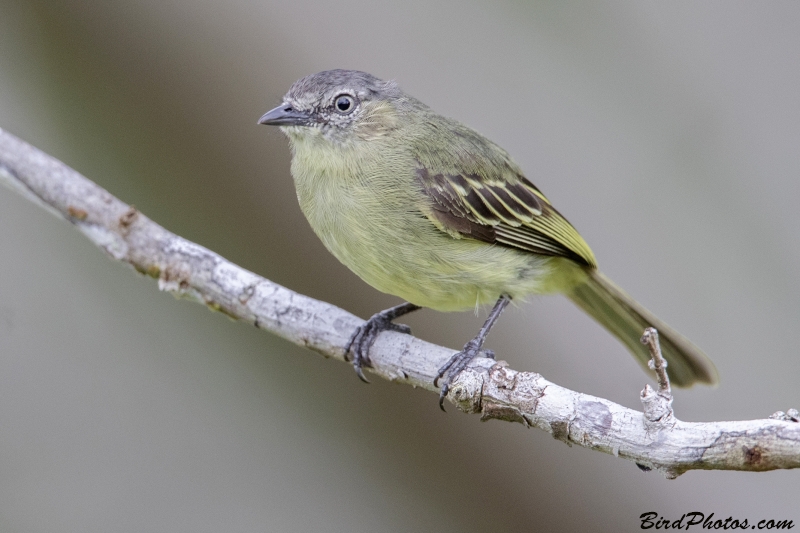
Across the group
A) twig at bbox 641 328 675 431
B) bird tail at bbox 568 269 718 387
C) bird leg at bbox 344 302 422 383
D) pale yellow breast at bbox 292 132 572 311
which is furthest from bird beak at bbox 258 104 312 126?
twig at bbox 641 328 675 431

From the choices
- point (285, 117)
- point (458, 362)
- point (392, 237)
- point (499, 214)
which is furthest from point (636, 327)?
point (285, 117)

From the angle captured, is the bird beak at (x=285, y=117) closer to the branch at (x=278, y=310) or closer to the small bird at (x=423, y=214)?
the small bird at (x=423, y=214)

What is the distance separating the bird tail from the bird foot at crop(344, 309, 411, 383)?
3.90ft

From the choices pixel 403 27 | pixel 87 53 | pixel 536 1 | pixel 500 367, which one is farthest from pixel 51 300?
pixel 536 1

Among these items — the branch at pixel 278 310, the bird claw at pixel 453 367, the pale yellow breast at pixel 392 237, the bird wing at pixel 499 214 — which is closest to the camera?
the branch at pixel 278 310

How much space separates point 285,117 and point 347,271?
1109 mm

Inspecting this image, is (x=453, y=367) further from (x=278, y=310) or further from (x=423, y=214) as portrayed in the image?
(x=278, y=310)

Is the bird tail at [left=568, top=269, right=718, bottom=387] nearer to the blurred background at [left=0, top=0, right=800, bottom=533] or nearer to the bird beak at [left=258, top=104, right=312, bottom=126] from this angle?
the blurred background at [left=0, top=0, right=800, bottom=533]

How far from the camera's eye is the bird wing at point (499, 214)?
3.72 meters

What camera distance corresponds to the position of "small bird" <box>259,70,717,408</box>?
3.57 metres

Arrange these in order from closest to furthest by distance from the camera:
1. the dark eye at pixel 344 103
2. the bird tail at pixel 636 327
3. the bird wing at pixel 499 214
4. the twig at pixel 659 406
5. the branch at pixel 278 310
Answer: the twig at pixel 659 406 < the branch at pixel 278 310 < the bird wing at pixel 499 214 < the dark eye at pixel 344 103 < the bird tail at pixel 636 327

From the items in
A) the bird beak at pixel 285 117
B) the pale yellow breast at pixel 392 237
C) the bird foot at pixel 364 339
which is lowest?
the bird foot at pixel 364 339

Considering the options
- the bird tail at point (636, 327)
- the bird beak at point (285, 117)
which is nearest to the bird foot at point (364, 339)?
the bird beak at point (285, 117)

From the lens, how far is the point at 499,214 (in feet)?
12.8
